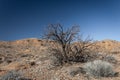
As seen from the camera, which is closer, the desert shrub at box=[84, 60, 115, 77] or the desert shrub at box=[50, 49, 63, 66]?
the desert shrub at box=[84, 60, 115, 77]

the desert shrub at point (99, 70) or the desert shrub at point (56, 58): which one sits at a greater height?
the desert shrub at point (56, 58)

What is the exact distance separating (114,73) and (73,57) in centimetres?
525

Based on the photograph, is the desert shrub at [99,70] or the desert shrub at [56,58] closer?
the desert shrub at [99,70]

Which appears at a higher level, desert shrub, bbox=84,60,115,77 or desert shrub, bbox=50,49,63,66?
desert shrub, bbox=50,49,63,66

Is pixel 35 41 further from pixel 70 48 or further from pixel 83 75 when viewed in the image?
pixel 83 75

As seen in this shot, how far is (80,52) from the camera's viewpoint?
16.8 m

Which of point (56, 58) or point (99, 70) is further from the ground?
point (56, 58)

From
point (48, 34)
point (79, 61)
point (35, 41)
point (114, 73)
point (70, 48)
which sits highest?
point (35, 41)

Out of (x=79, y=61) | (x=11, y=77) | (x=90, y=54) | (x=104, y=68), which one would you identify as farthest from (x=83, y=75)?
(x=90, y=54)

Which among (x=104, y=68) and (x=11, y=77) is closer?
(x=11, y=77)

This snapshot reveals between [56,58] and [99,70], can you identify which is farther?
[56,58]

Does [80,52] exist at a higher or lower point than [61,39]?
lower

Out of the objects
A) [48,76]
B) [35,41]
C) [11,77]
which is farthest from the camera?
[35,41]

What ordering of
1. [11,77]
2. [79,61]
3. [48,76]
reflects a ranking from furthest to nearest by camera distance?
[79,61] < [48,76] < [11,77]
